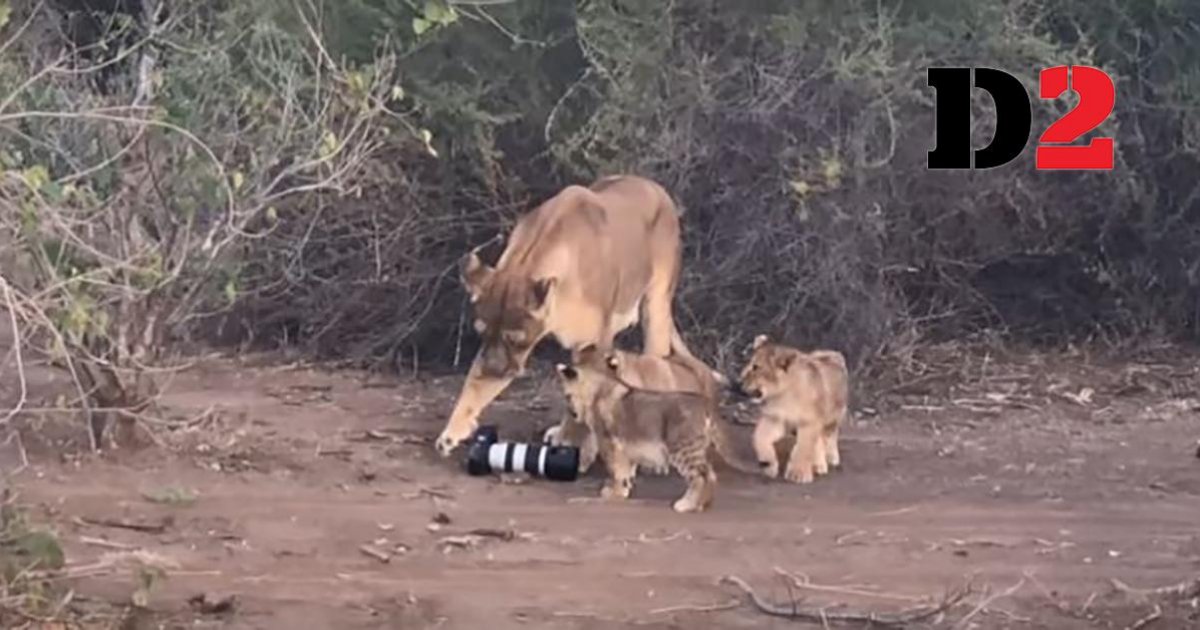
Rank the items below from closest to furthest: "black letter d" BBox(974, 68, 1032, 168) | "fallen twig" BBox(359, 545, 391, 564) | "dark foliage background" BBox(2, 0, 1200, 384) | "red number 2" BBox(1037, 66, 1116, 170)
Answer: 1. "fallen twig" BBox(359, 545, 391, 564)
2. "dark foliage background" BBox(2, 0, 1200, 384)
3. "black letter d" BBox(974, 68, 1032, 168)
4. "red number 2" BBox(1037, 66, 1116, 170)

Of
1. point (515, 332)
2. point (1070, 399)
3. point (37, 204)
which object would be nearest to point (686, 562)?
point (515, 332)

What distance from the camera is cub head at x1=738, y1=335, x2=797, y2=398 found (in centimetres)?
1042

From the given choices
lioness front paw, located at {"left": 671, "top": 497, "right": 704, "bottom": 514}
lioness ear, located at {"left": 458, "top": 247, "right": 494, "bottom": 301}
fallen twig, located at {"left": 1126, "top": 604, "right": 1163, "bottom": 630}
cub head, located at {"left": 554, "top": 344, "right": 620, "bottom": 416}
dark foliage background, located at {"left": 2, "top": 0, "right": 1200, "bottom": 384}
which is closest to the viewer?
fallen twig, located at {"left": 1126, "top": 604, "right": 1163, "bottom": 630}

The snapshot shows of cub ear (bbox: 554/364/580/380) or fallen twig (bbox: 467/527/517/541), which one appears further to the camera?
cub ear (bbox: 554/364/580/380)

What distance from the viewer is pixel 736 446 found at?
36.1 feet

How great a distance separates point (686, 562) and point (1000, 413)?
379cm

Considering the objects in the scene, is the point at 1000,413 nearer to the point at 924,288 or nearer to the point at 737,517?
the point at 924,288

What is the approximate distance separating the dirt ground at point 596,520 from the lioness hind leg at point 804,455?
82 millimetres

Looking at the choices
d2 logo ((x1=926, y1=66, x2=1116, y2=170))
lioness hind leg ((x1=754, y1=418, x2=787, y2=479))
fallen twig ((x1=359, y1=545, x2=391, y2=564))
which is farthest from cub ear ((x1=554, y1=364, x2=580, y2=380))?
d2 logo ((x1=926, y1=66, x2=1116, y2=170))

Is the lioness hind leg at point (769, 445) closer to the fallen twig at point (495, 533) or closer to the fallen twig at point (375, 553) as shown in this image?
the fallen twig at point (495, 533)

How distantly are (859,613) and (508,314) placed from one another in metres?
3.11

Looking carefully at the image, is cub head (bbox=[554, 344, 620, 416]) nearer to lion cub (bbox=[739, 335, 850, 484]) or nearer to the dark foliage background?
lion cub (bbox=[739, 335, 850, 484])

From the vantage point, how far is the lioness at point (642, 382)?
10422 mm

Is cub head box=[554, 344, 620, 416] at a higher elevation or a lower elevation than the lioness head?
lower
